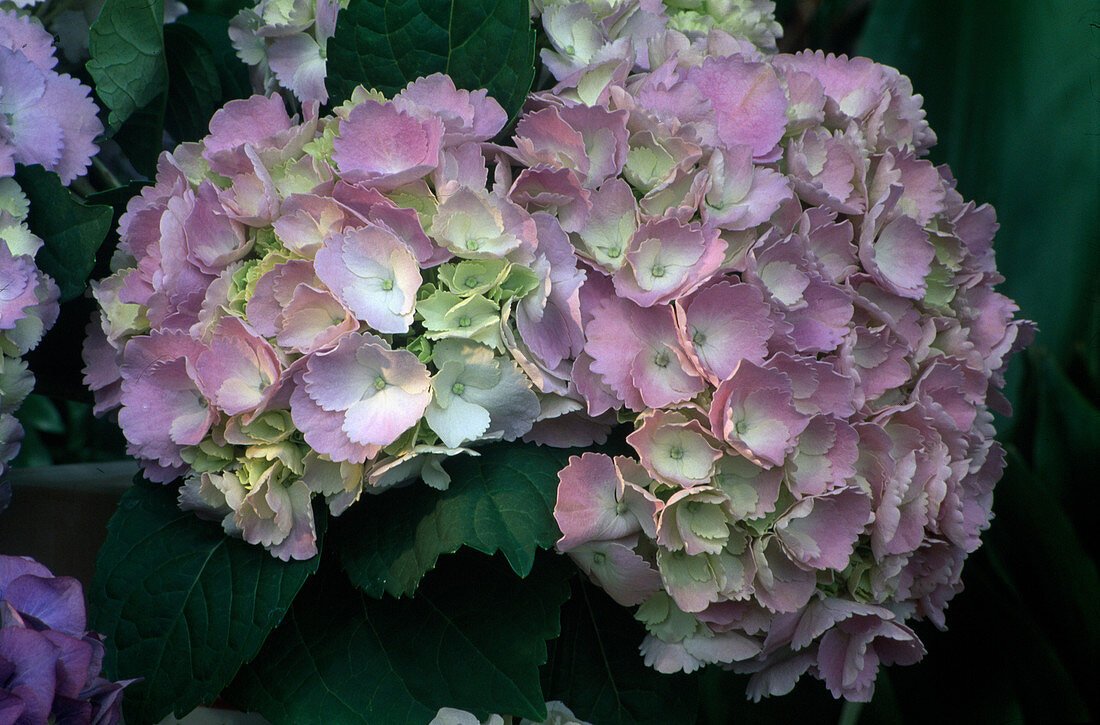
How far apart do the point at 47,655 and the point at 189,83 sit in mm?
405

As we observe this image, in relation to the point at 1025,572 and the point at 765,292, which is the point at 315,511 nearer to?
the point at 765,292

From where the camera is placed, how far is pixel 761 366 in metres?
0.42

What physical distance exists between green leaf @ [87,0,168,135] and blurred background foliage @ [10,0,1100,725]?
5 cm

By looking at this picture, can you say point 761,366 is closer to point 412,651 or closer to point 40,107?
point 412,651

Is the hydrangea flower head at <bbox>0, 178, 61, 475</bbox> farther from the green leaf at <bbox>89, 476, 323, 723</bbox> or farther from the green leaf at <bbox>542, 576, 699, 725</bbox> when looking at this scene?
the green leaf at <bbox>542, 576, 699, 725</bbox>

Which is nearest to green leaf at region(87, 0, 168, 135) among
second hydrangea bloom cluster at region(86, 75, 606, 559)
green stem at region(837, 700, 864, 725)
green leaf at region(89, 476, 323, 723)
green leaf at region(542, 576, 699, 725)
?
second hydrangea bloom cluster at region(86, 75, 606, 559)

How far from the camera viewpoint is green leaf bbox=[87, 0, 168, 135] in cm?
55

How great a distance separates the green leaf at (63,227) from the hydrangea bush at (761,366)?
0.25 m

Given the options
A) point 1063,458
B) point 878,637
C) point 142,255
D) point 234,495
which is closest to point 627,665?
point 878,637

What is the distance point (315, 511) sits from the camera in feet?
1.53

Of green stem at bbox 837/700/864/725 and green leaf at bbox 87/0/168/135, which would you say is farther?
green stem at bbox 837/700/864/725

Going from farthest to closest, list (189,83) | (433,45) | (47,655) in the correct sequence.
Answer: (189,83), (433,45), (47,655)

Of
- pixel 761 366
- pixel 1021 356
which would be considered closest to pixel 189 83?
pixel 761 366

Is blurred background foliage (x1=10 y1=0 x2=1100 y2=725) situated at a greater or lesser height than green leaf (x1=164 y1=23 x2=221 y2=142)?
lesser
